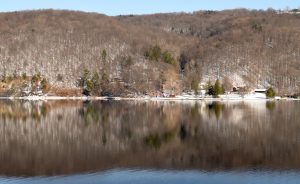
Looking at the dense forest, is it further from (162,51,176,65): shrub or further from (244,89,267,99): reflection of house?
(244,89,267,99): reflection of house

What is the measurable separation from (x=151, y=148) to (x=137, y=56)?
102 meters

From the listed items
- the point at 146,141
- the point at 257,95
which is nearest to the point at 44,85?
the point at 257,95

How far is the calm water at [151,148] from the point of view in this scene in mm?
35062

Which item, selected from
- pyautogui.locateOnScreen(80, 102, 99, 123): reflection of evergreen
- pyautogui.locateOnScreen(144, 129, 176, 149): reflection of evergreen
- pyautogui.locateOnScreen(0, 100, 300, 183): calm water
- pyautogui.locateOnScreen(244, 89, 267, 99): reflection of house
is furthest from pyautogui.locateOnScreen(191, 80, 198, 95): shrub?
pyautogui.locateOnScreen(144, 129, 176, 149): reflection of evergreen

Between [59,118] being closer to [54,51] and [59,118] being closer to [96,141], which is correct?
[96,141]

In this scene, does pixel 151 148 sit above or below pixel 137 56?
below

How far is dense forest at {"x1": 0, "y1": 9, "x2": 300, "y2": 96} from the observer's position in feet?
425

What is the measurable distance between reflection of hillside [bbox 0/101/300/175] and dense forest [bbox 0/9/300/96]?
56.2 meters

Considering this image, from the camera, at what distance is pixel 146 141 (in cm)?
4931

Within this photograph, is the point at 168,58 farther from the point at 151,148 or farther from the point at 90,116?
the point at 151,148

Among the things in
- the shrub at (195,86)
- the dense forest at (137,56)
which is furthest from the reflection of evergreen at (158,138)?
the dense forest at (137,56)

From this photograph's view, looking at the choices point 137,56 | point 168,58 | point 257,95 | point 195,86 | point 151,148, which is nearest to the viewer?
point 151,148

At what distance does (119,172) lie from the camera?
3597 cm

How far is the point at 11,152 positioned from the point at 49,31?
390ft
